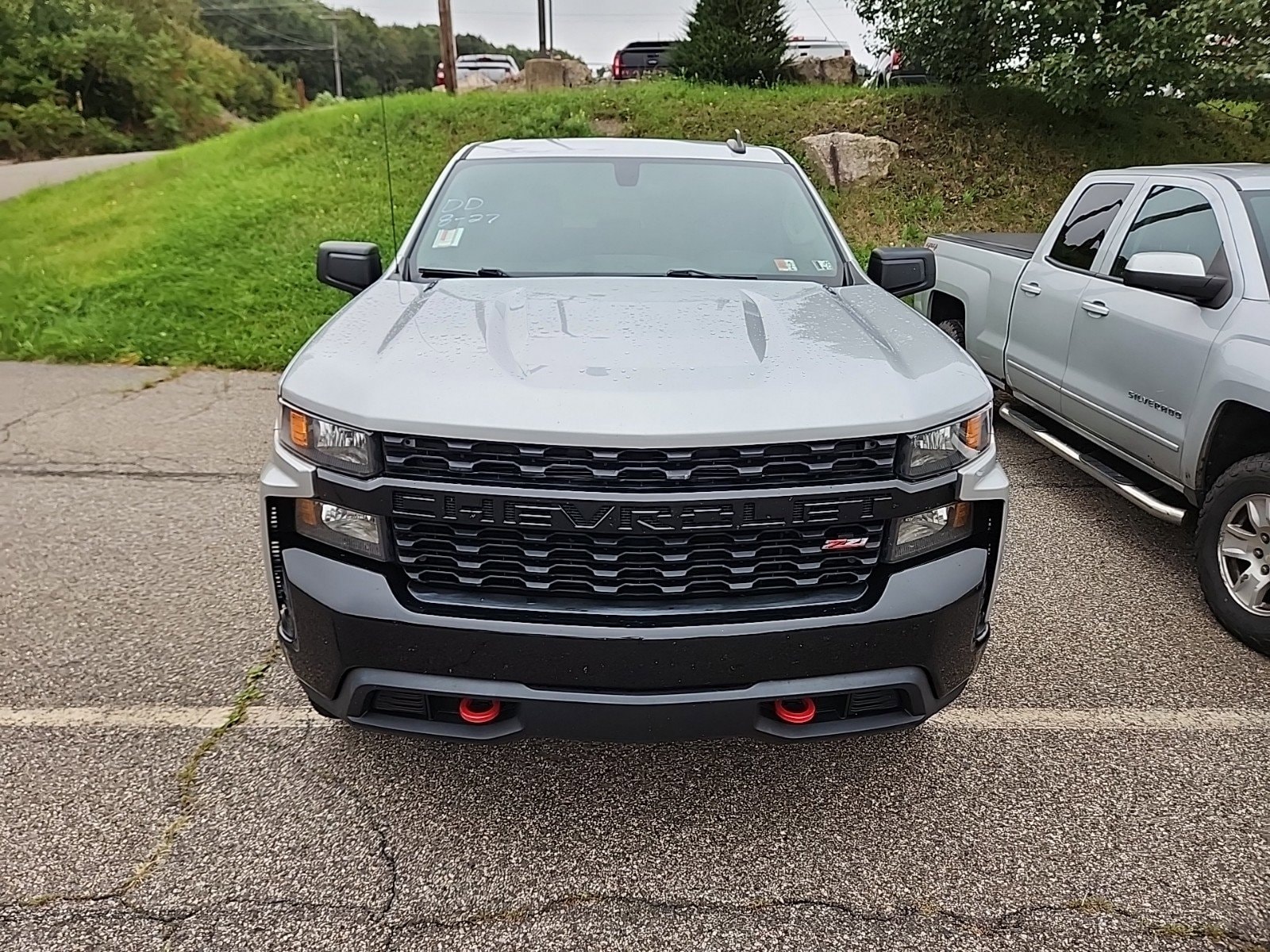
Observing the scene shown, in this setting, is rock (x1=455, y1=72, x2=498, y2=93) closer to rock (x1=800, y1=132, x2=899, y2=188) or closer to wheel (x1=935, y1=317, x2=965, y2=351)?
rock (x1=800, y1=132, x2=899, y2=188)

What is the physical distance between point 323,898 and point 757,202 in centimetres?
302

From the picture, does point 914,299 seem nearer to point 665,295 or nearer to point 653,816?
point 665,295

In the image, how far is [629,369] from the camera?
2.42 metres

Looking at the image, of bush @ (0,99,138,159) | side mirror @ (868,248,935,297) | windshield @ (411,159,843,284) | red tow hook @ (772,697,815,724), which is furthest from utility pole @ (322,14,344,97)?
red tow hook @ (772,697,815,724)

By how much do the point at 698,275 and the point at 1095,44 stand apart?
32.5 feet

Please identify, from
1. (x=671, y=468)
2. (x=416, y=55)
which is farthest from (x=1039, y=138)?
(x=416, y=55)

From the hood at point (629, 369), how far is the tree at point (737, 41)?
1216 cm

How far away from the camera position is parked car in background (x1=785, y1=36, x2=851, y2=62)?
15.0 meters

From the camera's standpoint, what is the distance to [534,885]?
2.46m

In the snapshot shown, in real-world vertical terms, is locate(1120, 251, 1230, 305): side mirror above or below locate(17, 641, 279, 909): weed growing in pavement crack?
above

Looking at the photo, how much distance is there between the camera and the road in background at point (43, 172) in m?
16.6

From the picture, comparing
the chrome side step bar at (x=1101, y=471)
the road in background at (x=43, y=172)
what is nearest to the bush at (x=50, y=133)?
the road in background at (x=43, y=172)

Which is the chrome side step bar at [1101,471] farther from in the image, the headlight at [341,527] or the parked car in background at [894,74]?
the parked car in background at [894,74]

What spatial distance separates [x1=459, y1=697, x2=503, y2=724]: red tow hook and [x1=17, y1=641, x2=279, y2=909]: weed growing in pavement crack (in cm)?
95
